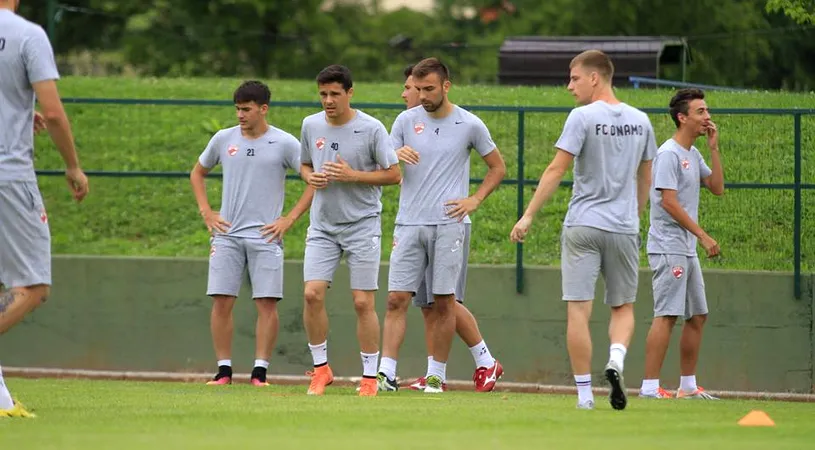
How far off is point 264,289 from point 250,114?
4.31ft

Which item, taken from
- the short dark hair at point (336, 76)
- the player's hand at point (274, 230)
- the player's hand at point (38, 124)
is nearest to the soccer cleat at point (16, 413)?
the player's hand at point (38, 124)

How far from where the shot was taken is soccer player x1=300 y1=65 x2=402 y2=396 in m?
10.7

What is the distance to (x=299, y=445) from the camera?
22.9 feet

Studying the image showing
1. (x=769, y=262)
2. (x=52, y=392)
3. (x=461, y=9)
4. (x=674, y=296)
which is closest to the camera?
(x=52, y=392)

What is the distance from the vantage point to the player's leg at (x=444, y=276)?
10945mm

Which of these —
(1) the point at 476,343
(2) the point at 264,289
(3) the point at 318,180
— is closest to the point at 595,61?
(3) the point at 318,180

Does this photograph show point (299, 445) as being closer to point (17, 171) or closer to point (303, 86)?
point (17, 171)

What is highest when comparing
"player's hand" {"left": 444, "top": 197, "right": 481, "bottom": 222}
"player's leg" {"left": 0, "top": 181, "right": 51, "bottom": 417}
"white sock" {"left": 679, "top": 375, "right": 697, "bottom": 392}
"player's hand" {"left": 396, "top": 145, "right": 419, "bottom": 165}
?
"player's hand" {"left": 396, "top": 145, "right": 419, "bottom": 165}

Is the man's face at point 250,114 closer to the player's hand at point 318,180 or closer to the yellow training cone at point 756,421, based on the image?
the player's hand at point 318,180

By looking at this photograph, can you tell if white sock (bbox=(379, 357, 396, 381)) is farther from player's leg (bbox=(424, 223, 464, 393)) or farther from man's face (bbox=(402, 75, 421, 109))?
man's face (bbox=(402, 75, 421, 109))

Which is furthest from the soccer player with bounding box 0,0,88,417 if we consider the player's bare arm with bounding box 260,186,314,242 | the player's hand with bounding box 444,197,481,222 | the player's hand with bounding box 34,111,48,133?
the player's bare arm with bounding box 260,186,314,242

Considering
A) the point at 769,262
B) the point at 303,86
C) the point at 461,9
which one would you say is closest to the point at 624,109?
the point at 769,262

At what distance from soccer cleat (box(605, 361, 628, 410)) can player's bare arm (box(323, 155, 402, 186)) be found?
242cm

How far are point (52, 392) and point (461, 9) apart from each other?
38734 millimetres
